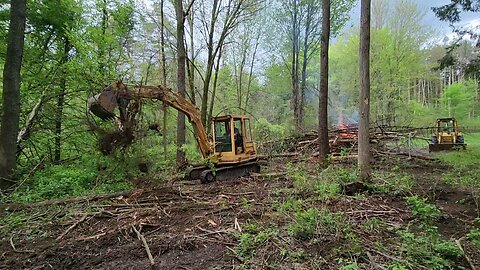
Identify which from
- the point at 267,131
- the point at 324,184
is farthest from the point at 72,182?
the point at 267,131

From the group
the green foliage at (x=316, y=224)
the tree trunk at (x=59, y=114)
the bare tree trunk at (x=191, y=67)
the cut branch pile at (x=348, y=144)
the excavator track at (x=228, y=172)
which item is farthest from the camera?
the bare tree trunk at (x=191, y=67)

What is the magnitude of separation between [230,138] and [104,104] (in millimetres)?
4230

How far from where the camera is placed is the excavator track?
359 inches

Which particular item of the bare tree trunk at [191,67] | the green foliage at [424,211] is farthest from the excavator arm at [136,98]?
the green foliage at [424,211]

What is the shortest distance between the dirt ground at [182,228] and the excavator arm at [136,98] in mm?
1908

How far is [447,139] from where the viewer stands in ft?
57.0

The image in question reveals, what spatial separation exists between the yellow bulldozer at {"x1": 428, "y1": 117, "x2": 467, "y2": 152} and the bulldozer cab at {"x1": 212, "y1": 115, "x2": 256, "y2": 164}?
40.5 feet

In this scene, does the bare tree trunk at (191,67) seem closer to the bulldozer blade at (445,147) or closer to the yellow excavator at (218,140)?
the yellow excavator at (218,140)

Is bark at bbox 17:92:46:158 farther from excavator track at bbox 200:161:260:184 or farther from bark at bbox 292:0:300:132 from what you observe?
bark at bbox 292:0:300:132

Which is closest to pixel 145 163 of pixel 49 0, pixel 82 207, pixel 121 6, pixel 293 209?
pixel 82 207

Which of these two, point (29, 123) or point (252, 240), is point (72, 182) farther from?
point (252, 240)

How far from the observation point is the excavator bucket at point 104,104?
651cm

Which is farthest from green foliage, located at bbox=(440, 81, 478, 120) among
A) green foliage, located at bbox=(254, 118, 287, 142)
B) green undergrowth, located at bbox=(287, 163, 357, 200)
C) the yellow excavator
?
green undergrowth, located at bbox=(287, 163, 357, 200)

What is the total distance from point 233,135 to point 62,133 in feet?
17.6
